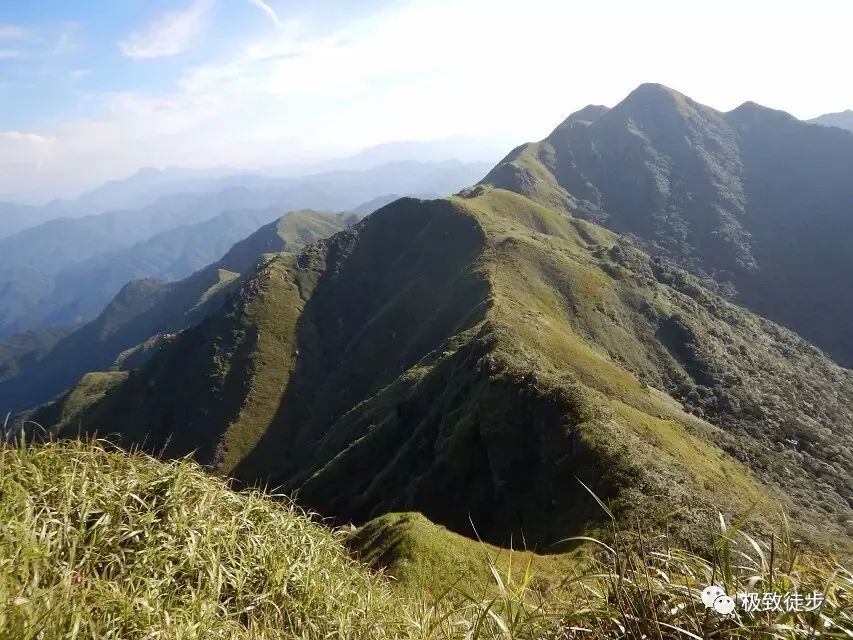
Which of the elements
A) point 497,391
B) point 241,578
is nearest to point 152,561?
point 241,578

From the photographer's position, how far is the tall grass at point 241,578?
5156 mm

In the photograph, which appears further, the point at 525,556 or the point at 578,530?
the point at 578,530

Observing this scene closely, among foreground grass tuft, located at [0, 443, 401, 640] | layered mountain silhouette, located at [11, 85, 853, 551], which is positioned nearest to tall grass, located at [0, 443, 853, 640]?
foreground grass tuft, located at [0, 443, 401, 640]

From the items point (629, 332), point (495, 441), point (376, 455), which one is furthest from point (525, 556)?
point (629, 332)

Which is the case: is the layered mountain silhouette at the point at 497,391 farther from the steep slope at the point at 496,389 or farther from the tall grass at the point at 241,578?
the tall grass at the point at 241,578

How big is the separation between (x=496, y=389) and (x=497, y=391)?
1.01ft

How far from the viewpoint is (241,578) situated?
7383 mm

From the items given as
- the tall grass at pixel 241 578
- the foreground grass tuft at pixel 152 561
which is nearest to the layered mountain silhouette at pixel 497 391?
the tall grass at pixel 241 578

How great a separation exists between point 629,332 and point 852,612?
10028 centimetres

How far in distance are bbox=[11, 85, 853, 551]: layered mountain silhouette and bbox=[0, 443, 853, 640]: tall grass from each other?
3.14 feet

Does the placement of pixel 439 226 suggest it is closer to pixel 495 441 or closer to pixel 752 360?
pixel 752 360

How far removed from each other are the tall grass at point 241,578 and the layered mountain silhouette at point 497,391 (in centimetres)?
Answer: 96

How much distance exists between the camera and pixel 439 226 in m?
144

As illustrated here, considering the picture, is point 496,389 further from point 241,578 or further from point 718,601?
point 718,601
